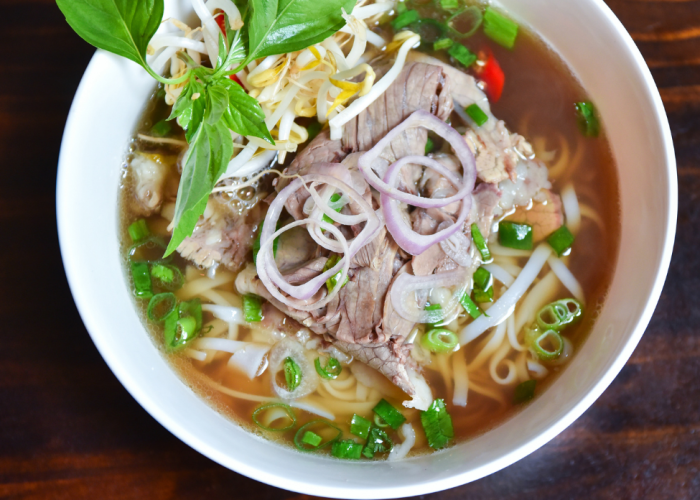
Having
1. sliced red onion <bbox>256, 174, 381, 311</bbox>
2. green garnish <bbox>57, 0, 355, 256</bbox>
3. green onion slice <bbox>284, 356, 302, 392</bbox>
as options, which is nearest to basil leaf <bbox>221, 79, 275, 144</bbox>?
green garnish <bbox>57, 0, 355, 256</bbox>

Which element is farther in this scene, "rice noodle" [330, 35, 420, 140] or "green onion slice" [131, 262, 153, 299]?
"green onion slice" [131, 262, 153, 299]

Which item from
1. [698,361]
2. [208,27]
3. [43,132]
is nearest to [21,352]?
[43,132]

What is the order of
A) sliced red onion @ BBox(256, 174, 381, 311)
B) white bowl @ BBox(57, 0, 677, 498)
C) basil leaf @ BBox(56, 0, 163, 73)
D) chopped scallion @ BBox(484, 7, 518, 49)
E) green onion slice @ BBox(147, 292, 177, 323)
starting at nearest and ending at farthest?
basil leaf @ BBox(56, 0, 163, 73) → white bowl @ BBox(57, 0, 677, 498) → sliced red onion @ BBox(256, 174, 381, 311) → green onion slice @ BBox(147, 292, 177, 323) → chopped scallion @ BBox(484, 7, 518, 49)

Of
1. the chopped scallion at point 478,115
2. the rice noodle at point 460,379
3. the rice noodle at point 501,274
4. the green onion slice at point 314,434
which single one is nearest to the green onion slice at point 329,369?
the green onion slice at point 314,434

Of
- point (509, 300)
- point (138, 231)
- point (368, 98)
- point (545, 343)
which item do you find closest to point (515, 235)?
point (509, 300)

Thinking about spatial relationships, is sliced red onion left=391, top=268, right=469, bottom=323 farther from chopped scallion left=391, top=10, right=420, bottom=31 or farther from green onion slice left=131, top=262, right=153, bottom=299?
chopped scallion left=391, top=10, right=420, bottom=31
